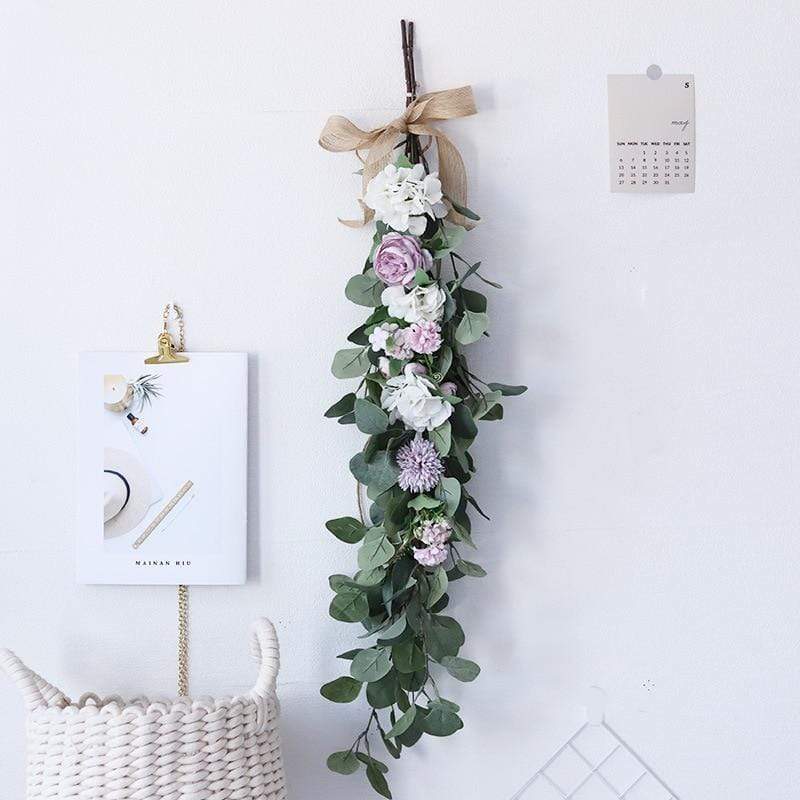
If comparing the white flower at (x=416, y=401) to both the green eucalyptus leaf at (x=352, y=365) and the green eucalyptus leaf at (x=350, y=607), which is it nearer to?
the green eucalyptus leaf at (x=352, y=365)

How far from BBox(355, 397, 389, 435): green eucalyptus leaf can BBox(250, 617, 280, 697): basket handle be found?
0.82 ft

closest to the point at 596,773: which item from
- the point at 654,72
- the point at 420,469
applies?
the point at 420,469

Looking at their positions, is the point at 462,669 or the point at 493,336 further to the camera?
the point at 493,336

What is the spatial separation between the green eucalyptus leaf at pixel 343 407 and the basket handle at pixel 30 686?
0.43m

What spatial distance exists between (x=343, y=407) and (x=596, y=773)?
1.85 feet

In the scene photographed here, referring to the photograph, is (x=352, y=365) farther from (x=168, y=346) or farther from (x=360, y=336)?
(x=168, y=346)

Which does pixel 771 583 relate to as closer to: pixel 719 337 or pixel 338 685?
pixel 719 337

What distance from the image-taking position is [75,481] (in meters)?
1.10

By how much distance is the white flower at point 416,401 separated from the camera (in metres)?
0.99

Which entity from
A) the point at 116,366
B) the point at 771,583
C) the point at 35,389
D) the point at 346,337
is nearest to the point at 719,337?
the point at 771,583

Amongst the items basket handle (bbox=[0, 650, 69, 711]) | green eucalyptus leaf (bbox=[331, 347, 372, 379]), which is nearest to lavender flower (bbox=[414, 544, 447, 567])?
green eucalyptus leaf (bbox=[331, 347, 372, 379])

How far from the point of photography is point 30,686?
97 centimetres

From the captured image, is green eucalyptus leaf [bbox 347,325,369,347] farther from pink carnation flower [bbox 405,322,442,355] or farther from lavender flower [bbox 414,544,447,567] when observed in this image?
lavender flower [bbox 414,544,447,567]

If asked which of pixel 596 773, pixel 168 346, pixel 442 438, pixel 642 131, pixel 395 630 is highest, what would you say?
pixel 642 131
